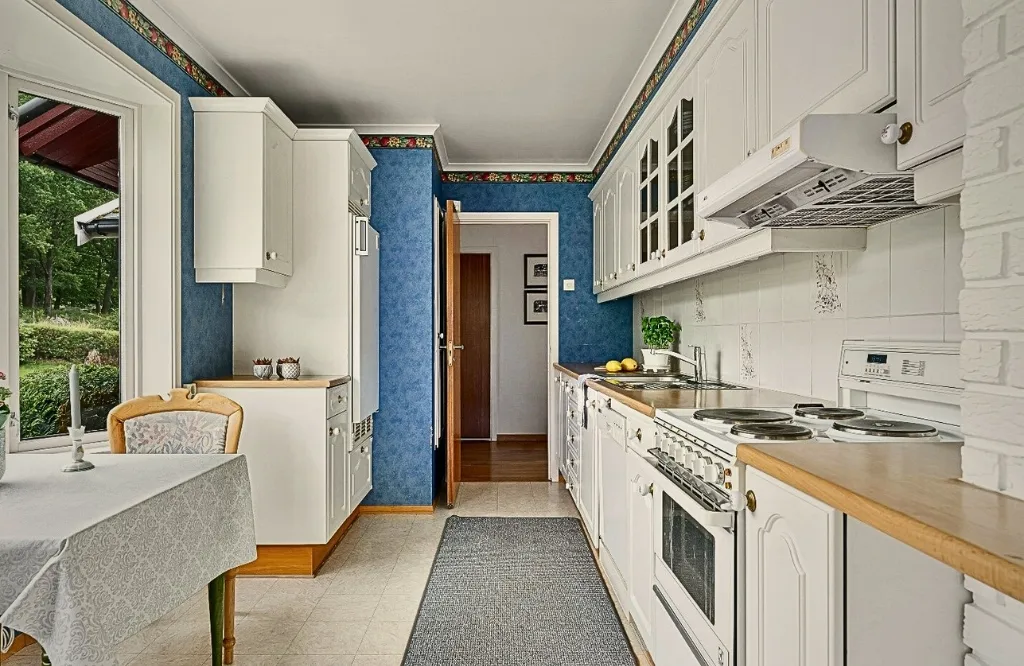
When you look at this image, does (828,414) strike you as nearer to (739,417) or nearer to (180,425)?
(739,417)

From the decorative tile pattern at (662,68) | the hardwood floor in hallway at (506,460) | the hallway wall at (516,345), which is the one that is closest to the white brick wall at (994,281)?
the decorative tile pattern at (662,68)

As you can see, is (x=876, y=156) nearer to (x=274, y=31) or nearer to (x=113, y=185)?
(x=274, y=31)

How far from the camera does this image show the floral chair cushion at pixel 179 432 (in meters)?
2.28

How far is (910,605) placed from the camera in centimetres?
96

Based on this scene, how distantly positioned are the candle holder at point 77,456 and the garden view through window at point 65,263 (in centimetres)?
80

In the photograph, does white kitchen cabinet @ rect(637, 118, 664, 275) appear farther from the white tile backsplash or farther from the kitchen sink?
the kitchen sink

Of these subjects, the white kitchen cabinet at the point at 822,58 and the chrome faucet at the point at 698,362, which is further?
the chrome faucet at the point at 698,362

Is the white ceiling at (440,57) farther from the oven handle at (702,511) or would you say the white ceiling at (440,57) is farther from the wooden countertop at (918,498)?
the wooden countertop at (918,498)

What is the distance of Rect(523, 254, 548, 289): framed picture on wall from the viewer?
22.9 ft

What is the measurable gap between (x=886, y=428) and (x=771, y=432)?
0.85ft

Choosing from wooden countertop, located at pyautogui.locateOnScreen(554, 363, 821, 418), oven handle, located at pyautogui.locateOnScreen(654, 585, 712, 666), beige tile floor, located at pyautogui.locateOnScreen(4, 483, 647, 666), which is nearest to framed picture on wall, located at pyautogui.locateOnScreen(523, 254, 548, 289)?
beige tile floor, located at pyautogui.locateOnScreen(4, 483, 647, 666)

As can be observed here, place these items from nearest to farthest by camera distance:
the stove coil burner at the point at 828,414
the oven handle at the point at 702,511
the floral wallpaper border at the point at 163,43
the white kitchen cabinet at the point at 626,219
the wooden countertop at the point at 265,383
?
the oven handle at the point at 702,511 → the stove coil burner at the point at 828,414 → the floral wallpaper border at the point at 163,43 → the wooden countertop at the point at 265,383 → the white kitchen cabinet at the point at 626,219

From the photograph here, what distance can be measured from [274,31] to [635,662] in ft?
9.74

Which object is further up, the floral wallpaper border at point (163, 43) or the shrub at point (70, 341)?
the floral wallpaper border at point (163, 43)
